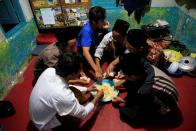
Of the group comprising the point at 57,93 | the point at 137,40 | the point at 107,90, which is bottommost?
the point at 107,90

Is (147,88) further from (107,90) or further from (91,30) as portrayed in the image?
(91,30)

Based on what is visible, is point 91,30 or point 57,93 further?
point 91,30

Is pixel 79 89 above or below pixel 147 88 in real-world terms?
below

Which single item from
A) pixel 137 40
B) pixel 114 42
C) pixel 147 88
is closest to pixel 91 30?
pixel 114 42

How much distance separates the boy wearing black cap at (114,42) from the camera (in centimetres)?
213

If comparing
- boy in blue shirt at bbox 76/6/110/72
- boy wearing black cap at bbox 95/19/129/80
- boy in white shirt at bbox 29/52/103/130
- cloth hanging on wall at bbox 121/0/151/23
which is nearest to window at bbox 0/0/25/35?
boy in blue shirt at bbox 76/6/110/72

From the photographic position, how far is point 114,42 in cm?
251

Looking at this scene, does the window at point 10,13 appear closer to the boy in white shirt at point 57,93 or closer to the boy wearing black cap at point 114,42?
the boy wearing black cap at point 114,42

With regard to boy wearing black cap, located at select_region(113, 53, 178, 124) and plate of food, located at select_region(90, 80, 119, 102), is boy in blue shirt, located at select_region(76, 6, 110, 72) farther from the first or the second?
boy wearing black cap, located at select_region(113, 53, 178, 124)

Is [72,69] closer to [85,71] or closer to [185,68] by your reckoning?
[85,71]

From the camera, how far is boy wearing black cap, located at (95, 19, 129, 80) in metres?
2.13

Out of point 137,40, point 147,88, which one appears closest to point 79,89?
point 147,88

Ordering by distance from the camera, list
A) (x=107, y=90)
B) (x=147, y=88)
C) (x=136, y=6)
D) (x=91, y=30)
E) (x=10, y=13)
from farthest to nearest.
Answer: (x=136, y=6), (x=10, y=13), (x=91, y=30), (x=107, y=90), (x=147, y=88)

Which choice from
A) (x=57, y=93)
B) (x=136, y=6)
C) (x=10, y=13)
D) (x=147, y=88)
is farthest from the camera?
(x=136, y=6)
